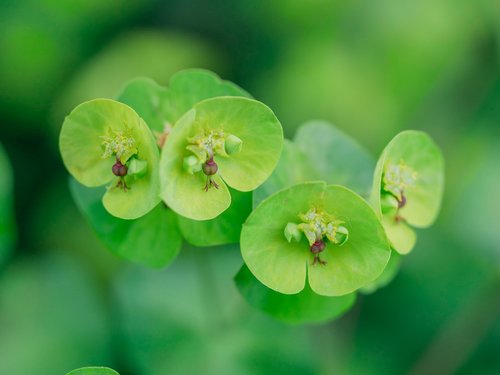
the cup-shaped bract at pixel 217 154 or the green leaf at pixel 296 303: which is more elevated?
the cup-shaped bract at pixel 217 154

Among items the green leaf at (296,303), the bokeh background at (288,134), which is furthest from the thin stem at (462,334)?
the green leaf at (296,303)

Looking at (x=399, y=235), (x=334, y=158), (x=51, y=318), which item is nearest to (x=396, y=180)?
(x=399, y=235)

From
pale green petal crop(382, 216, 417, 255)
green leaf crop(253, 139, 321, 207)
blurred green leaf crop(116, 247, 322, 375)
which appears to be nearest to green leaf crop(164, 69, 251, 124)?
green leaf crop(253, 139, 321, 207)

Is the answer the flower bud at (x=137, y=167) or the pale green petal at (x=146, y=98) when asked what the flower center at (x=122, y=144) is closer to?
the flower bud at (x=137, y=167)

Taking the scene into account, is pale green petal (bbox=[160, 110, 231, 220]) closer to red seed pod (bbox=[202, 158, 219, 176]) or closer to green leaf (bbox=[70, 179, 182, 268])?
red seed pod (bbox=[202, 158, 219, 176])

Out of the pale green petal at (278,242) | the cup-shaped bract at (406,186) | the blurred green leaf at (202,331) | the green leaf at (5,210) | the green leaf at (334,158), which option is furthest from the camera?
the blurred green leaf at (202,331)
